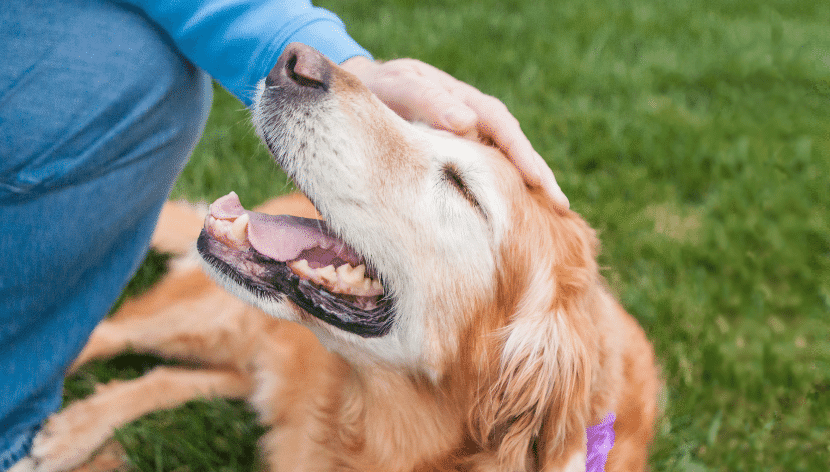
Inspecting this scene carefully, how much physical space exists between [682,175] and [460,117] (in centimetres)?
243

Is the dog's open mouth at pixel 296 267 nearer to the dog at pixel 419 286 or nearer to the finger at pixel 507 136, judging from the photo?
the dog at pixel 419 286

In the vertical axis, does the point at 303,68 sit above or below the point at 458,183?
above

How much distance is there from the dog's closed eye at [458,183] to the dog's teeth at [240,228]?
581mm

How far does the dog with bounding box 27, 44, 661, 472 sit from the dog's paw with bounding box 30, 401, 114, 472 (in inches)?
31.9

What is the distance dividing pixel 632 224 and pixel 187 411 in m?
2.38

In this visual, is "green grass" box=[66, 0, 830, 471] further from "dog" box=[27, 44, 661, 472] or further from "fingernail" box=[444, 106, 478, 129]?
"fingernail" box=[444, 106, 478, 129]

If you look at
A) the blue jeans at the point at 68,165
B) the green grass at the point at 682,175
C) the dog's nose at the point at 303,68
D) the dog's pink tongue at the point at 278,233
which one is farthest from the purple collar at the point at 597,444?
the blue jeans at the point at 68,165

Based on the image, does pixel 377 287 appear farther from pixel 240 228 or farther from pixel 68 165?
pixel 68 165

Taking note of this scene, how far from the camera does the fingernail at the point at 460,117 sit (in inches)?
70.9

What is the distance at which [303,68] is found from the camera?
5.54ft

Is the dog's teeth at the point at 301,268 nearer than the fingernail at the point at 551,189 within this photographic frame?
Yes

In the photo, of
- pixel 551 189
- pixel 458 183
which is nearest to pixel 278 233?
pixel 458 183

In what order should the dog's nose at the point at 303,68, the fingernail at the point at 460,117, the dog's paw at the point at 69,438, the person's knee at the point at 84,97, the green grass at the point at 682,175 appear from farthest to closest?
1. the green grass at the point at 682,175
2. the dog's paw at the point at 69,438
3. the fingernail at the point at 460,117
4. the dog's nose at the point at 303,68
5. the person's knee at the point at 84,97

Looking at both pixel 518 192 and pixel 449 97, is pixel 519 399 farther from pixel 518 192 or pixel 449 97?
pixel 449 97
